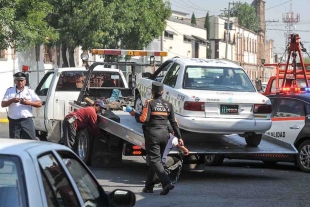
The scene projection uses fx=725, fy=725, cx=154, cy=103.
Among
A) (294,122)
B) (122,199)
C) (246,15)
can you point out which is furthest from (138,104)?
(246,15)

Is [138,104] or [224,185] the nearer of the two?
[224,185]

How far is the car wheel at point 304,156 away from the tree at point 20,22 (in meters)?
12.8

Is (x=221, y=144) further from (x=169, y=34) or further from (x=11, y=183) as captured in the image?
(x=169, y=34)

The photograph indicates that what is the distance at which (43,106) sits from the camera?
666 inches

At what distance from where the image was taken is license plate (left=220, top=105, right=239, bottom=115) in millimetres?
12641

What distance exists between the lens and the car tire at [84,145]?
14008mm

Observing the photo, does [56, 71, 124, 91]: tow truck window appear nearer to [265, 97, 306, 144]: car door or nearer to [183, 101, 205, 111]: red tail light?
[265, 97, 306, 144]: car door

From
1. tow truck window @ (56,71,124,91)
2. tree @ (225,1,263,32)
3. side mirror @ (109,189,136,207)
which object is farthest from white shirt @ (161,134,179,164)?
tree @ (225,1,263,32)

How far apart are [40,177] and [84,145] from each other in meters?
10.3

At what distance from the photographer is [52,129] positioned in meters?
16.3

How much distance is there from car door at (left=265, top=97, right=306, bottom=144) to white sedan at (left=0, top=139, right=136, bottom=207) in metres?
9.85

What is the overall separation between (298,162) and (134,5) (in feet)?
78.2

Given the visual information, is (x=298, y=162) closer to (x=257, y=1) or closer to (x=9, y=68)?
(x=9, y=68)

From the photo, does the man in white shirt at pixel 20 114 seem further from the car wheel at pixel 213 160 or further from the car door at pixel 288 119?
the car door at pixel 288 119
